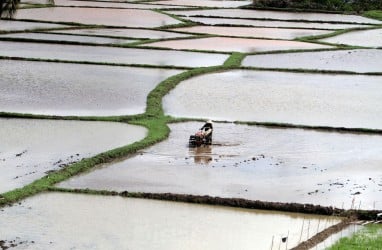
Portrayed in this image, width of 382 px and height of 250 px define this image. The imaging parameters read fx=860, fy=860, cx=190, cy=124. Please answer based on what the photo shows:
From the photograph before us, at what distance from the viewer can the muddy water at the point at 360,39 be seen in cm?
1758

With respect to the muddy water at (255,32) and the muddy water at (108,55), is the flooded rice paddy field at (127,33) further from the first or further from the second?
the muddy water at (108,55)

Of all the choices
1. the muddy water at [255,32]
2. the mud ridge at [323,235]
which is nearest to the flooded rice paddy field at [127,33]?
the muddy water at [255,32]

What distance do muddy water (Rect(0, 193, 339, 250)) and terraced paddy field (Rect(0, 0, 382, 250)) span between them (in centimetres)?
2

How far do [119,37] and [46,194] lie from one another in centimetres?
1026

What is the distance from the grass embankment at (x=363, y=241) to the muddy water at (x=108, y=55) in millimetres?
7910

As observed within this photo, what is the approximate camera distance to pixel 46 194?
732 centimetres

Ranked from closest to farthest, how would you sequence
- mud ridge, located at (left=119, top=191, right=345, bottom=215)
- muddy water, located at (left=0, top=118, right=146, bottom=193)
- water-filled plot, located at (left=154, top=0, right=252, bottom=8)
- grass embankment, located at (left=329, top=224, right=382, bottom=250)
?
grass embankment, located at (left=329, top=224, right=382, bottom=250), mud ridge, located at (left=119, top=191, right=345, bottom=215), muddy water, located at (left=0, top=118, right=146, bottom=193), water-filled plot, located at (left=154, top=0, right=252, bottom=8)

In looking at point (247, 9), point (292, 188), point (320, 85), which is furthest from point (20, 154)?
point (247, 9)

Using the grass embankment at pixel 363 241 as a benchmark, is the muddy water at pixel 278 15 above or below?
above

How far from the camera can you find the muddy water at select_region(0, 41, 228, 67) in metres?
14.5

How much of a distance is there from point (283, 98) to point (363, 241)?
5651mm

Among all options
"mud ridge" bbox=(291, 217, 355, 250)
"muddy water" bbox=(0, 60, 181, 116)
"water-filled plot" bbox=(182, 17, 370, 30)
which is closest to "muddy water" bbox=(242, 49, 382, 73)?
"muddy water" bbox=(0, 60, 181, 116)

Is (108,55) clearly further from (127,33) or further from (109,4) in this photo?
(109,4)

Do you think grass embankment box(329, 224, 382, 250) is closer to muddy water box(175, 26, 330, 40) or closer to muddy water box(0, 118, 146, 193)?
muddy water box(0, 118, 146, 193)
